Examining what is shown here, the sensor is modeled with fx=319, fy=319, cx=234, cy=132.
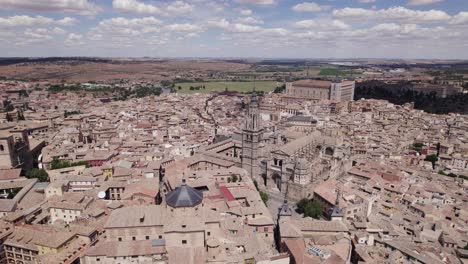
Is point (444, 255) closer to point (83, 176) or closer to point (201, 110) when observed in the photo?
point (83, 176)

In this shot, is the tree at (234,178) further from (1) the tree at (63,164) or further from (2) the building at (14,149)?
(2) the building at (14,149)

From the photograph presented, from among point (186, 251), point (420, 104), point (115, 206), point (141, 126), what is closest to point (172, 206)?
point (186, 251)

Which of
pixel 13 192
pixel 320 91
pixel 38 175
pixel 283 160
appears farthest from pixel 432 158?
pixel 320 91

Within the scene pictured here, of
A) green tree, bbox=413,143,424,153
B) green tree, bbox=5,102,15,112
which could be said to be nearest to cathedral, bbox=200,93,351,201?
green tree, bbox=413,143,424,153

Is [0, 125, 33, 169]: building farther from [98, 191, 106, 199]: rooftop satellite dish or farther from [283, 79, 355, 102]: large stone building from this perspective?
[283, 79, 355, 102]: large stone building

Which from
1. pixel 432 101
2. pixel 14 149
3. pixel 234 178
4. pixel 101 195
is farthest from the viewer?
pixel 432 101

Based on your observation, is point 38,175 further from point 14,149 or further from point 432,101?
point 432,101

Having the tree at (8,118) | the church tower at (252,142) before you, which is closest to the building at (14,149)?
the tree at (8,118)
